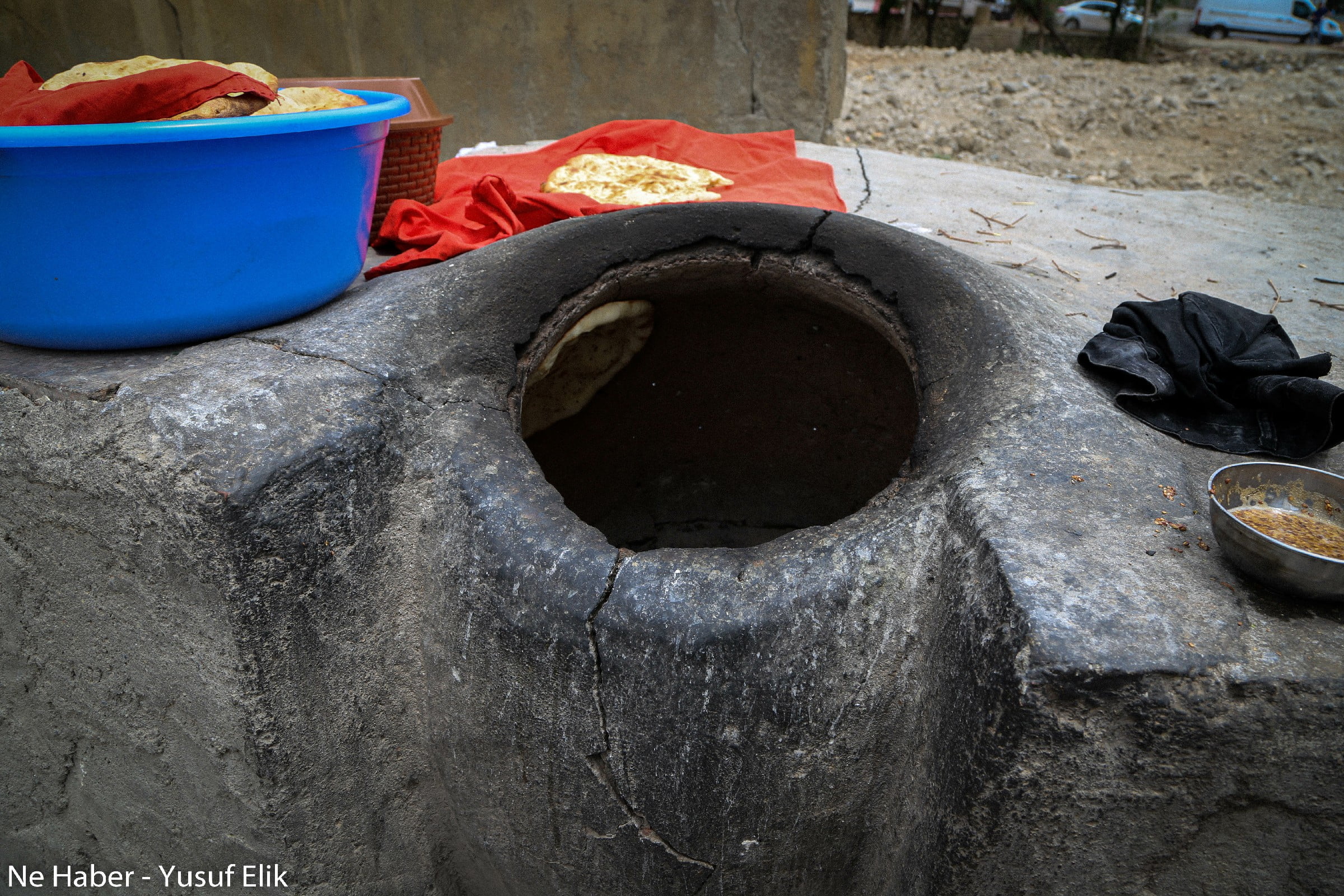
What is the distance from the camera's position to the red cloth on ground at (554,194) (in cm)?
249

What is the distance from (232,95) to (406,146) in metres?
1.16

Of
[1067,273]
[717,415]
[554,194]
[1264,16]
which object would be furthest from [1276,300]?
[1264,16]

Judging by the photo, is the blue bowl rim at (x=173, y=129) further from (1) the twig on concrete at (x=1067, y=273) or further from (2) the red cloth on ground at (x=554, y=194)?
(1) the twig on concrete at (x=1067, y=273)

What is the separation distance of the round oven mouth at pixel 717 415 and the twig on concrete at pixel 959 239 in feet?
2.30

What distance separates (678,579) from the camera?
4.35 ft

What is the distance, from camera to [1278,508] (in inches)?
49.9

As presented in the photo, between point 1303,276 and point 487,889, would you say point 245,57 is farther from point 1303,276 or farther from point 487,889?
point 1303,276

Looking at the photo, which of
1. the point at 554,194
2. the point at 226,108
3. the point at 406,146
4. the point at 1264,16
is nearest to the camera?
the point at 226,108

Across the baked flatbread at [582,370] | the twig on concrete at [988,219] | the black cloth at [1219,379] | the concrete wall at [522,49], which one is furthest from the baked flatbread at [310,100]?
the concrete wall at [522,49]

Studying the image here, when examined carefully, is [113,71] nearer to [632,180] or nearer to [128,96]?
[128,96]

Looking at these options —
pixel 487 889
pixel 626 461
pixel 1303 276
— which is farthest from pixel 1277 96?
pixel 487 889

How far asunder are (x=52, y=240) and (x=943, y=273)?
1.68 m

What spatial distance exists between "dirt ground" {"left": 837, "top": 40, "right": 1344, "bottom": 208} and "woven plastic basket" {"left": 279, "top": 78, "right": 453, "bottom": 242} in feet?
15.2

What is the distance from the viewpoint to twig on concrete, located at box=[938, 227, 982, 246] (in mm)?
2922
